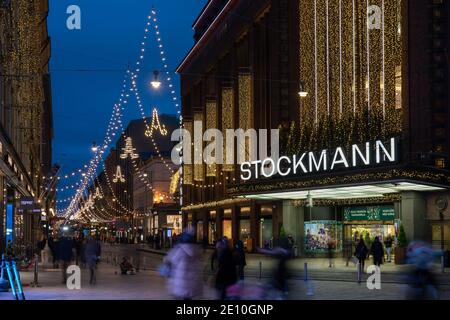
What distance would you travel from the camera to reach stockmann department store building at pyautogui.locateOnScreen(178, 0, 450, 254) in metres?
43.8

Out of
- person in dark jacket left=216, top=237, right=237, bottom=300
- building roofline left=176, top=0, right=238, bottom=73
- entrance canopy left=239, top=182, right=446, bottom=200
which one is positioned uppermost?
building roofline left=176, top=0, right=238, bottom=73

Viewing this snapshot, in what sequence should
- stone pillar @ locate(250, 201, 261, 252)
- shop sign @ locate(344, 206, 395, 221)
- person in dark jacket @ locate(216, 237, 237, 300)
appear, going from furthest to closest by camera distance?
stone pillar @ locate(250, 201, 261, 252), shop sign @ locate(344, 206, 395, 221), person in dark jacket @ locate(216, 237, 237, 300)

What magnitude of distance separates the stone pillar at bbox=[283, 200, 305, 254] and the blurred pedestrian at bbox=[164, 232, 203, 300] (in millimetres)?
39671

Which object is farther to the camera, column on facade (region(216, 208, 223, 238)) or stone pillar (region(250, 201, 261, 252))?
column on facade (region(216, 208, 223, 238))

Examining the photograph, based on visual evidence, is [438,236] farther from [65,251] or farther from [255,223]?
Answer: [255,223]

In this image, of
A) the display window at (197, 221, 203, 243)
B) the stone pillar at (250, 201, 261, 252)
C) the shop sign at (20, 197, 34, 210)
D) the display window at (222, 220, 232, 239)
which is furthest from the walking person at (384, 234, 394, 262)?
the display window at (197, 221, 203, 243)

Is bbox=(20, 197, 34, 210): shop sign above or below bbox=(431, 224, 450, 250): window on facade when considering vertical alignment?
above

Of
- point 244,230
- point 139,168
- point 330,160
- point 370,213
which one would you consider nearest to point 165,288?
point 330,160

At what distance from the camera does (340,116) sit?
5059 centimetres

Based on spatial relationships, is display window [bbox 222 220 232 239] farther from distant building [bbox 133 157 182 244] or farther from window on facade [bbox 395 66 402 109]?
window on facade [bbox 395 66 402 109]

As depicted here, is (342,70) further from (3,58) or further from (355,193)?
(3,58)

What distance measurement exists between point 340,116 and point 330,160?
501 centimetres
